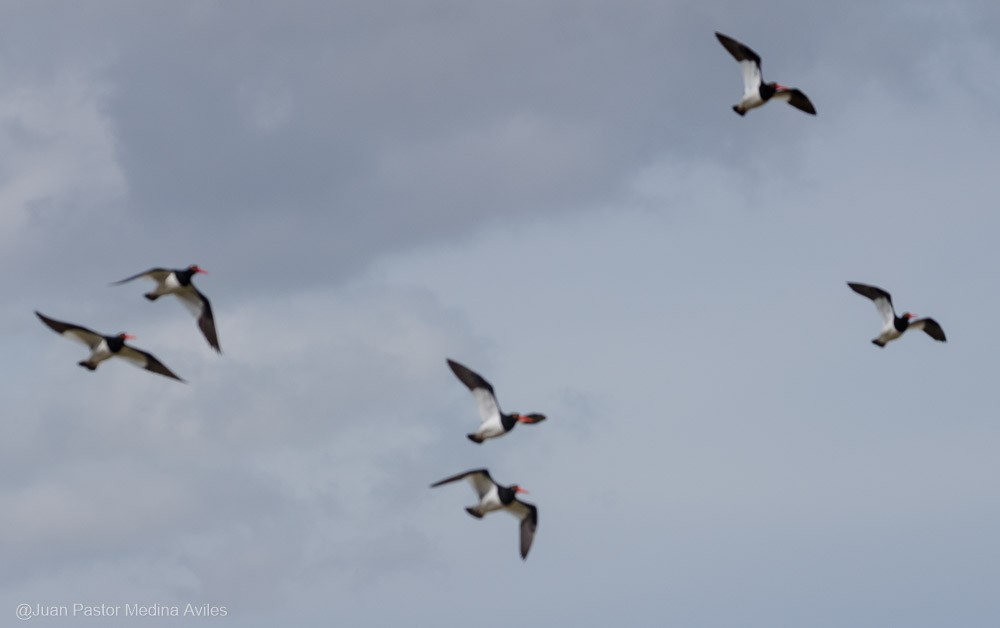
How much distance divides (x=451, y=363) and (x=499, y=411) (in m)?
2.07

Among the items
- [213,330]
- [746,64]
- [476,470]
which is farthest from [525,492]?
[746,64]

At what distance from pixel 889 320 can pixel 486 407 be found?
16832mm

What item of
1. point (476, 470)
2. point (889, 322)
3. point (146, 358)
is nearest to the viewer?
point (476, 470)

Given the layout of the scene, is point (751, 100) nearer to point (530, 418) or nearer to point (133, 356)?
point (530, 418)

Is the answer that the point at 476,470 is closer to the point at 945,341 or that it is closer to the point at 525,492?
the point at 525,492

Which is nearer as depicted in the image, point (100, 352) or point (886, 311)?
point (100, 352)

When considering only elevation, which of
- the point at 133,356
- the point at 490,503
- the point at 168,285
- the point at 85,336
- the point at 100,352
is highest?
the point at 168,285

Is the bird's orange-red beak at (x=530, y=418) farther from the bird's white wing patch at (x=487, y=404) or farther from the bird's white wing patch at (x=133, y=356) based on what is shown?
the bird's white wing patch at (x=133, y=356)

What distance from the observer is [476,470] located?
62.0m

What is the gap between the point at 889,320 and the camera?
72.7m

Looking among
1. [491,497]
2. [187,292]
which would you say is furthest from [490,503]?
[187,292]

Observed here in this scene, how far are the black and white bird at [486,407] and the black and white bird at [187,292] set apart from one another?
8.19 meters

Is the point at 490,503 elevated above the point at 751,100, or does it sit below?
below

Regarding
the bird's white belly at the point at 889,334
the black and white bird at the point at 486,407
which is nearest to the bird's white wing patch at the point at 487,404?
the black and white bird at the point at 486,407
